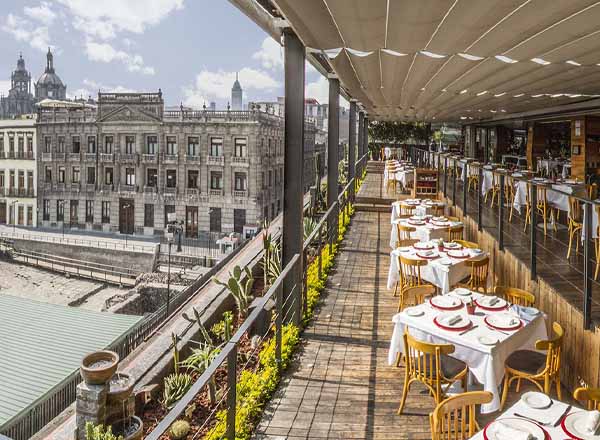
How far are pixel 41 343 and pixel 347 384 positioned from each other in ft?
38.0

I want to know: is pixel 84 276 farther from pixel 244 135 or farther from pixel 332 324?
pixel 332 324

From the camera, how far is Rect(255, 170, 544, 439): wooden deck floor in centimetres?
350

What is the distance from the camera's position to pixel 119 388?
242 inches

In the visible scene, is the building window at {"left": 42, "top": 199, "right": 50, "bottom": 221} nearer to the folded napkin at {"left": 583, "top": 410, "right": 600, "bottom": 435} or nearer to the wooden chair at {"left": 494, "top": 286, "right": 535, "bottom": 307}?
the wooden chair at {"left": 494, "top": 286, "right": 535, "bottom": 307}

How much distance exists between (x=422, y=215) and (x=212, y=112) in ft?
114

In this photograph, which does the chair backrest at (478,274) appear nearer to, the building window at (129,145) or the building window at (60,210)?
the building window at (129,145)

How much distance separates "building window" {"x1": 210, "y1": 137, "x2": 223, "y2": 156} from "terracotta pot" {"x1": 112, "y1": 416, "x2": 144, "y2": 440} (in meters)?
35.9

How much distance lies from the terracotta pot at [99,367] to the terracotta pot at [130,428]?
54cm

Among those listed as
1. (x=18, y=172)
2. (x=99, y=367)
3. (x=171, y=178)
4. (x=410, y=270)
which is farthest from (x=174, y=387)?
(x=18, y=172)

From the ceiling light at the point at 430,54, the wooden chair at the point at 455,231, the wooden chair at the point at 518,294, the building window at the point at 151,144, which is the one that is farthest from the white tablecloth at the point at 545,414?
the building window at the point at 151,144

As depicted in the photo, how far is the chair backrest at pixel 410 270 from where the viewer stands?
5.72 metres

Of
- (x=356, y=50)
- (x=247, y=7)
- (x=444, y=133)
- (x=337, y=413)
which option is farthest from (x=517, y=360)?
(x=444, y=133)

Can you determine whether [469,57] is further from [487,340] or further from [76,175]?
[76,175]

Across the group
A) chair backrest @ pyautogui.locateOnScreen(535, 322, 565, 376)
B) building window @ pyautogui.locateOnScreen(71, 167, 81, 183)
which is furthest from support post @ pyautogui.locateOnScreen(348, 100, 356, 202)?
building window @ pyautogui.locateOnScreen(71, 167, 81, 183)
